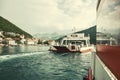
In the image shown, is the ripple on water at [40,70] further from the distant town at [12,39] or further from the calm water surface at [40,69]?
the distant town at [12,39]

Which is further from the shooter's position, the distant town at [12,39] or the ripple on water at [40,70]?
the distant town at [12,39]

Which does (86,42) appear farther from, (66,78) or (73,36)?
(66,78)

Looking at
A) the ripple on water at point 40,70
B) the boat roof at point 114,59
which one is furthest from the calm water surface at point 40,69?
the boat roof at point 114,59

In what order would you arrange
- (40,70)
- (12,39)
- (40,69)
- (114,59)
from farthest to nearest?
(12,39) → (40,69) → (40,70) → (114,59)

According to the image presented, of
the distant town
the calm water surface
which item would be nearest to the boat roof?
the calm water surface

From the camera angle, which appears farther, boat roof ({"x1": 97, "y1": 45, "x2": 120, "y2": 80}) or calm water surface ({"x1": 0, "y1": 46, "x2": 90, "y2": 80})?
calm water surface ({"x1": 0, "y1": 46, "x2": 90, "y2": 80})

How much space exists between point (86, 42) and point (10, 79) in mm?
49534

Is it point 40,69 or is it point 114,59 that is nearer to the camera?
point 114,59

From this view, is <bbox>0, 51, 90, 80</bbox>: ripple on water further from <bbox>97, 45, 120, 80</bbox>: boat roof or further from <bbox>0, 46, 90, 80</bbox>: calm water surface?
<bbox>97, 45, 120, 80</bbox>: boat roof

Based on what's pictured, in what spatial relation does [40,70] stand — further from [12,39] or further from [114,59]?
[12,39]

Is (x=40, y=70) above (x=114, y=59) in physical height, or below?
below

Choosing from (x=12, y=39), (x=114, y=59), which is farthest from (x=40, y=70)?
(x=12, y=39)

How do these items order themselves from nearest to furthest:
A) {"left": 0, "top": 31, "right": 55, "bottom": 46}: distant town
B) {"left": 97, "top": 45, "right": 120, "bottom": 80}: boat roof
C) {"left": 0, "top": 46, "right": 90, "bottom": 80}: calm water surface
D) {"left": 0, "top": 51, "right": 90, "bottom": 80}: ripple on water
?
{"left": 97, "top": 45, "right": 120, "bottom": 80}: boat roof → {"left": 0, "top": 51, "right": 90, "bottom": 80}: ripple on water → {"left": 0, "top": 46, "right": 90, "bottom": 80}: calm water surface → {"left": 0, "top": 31, "right": 55, "bottom": 46}: distant town

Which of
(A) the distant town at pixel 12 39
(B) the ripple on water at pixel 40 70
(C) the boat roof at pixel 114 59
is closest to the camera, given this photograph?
(C) the boat roof at pixel 114 59
